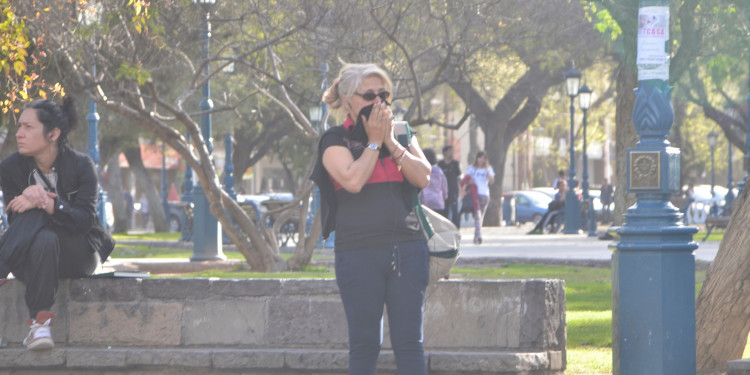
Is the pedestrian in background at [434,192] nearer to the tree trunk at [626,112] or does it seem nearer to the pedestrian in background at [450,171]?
the pedestrian in background at [450,171]

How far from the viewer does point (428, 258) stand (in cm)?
514

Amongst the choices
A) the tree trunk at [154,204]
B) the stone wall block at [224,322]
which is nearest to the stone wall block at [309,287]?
the stone wall block at [224,322]

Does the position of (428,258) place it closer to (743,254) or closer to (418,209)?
Result: (418,209)

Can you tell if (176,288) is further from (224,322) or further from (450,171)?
(450,171)

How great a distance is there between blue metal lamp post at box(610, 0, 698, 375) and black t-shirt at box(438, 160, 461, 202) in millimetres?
11322

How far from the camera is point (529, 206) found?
43.2 metres

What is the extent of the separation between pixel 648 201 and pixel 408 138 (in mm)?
1374

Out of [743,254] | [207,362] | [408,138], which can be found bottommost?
[207,362]

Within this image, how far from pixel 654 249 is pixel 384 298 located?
1440mm

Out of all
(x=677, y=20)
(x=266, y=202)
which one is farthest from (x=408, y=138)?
(x=266, y=202)

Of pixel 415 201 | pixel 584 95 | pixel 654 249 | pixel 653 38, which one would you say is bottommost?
pixel 654 249

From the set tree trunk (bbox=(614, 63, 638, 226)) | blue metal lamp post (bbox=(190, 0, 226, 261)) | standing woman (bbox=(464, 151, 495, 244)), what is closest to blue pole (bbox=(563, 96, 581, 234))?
standing woman (bbox=(464, 151, 495, 244))

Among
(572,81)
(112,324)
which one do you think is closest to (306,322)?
A: (112,324)

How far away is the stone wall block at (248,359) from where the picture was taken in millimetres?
6512
